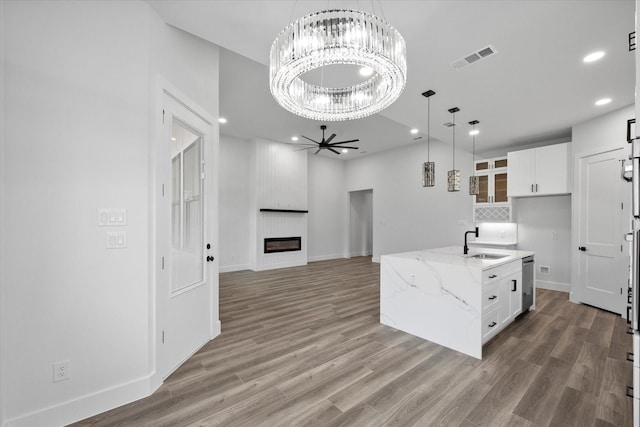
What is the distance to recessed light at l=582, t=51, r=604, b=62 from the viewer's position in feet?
8.58

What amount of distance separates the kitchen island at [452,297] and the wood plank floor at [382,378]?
0.48 feet

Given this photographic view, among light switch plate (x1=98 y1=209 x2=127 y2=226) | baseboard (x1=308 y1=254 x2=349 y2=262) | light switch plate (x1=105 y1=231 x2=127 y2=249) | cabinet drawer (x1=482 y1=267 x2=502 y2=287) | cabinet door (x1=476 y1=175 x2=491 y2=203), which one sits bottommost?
baseboard (x1=308 y1=254 x2=349 y2=262)

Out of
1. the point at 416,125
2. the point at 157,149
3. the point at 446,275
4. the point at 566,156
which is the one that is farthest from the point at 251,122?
the point at 566,156

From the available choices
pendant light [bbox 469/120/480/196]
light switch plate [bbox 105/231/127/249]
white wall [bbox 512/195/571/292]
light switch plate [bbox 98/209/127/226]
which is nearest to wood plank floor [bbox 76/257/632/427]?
light switch plate [bbox 105/231/127/249]

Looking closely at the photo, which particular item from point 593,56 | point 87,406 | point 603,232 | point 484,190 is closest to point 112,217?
point 87,406

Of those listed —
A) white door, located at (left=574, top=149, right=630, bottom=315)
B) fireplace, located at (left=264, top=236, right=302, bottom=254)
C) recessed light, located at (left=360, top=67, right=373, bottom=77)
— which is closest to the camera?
recessed light, located at (left=360, top=67, right=373, bottom=77)

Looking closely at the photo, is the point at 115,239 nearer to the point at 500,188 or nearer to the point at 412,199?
the point at 500,188

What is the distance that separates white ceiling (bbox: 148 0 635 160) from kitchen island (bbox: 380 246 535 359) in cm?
204

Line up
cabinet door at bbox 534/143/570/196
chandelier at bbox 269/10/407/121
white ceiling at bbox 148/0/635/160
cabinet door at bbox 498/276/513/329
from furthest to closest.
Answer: cabinet door at bbox 534/143/570/196
cabinet door at bbox 498/276/513/329
white ceiling at bbox 148/0/635/160
chandelier at bbox 269/10/407/121

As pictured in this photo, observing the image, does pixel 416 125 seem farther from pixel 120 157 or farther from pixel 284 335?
pixel 120 157

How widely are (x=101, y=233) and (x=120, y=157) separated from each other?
0.54 meters

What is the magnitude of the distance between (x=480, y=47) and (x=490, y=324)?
8.90 ft

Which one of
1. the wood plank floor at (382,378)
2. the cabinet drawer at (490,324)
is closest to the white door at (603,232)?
the wood plank floor at (382,378)

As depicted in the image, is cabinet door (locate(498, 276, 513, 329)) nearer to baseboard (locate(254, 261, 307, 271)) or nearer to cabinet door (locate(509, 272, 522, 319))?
cabinet door (locate(509, 272, 522, 319))
